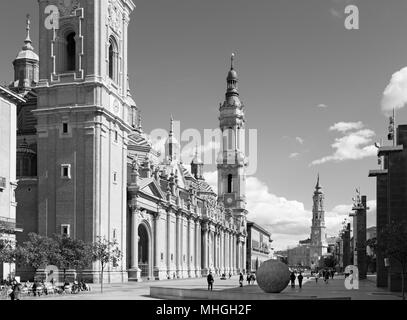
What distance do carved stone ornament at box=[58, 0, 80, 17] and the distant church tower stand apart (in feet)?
289

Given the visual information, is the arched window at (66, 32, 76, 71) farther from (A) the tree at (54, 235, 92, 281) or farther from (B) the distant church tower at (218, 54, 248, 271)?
(B) the distant church tower at (218, 54, 248, 271)

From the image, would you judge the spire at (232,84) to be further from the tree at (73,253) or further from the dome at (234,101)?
the tree at (73,253)

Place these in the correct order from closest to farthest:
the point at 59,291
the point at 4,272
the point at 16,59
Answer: the point at 59,291, the point at 4,272, the point at 16,59

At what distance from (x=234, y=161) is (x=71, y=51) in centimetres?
9249

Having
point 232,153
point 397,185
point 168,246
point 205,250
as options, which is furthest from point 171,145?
point 397,185

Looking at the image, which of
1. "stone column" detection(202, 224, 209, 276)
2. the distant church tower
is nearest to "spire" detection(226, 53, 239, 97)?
the distant church tower

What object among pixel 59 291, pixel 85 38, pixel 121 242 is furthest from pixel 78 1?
pixel 59 291

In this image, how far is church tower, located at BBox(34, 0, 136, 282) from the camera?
65.4 metres

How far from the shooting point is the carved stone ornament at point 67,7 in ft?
222

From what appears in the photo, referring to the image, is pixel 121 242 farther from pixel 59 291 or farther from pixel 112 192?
pixel 59 291

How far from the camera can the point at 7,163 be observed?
58.2 m

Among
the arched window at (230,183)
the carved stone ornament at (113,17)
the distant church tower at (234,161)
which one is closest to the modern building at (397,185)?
the carved stone ornament at (113,17)
